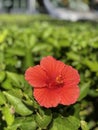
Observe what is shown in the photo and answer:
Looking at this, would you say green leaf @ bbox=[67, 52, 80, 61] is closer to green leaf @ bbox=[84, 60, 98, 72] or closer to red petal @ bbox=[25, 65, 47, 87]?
green leaf @ bbox=[84, 60, 98, 72]

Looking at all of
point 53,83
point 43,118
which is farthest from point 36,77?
point 43,118

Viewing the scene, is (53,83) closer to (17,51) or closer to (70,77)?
(70,77)

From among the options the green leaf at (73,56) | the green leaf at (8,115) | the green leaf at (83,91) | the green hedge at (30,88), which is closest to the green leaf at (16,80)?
the green hedge at (30,88)

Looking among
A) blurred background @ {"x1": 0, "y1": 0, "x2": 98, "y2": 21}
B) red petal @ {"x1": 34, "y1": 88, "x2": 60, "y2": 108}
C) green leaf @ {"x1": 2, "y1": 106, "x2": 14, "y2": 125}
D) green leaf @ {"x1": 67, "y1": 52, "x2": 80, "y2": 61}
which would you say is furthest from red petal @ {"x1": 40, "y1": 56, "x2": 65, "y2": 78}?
blurred background @ {"x1": 0, "y1": 0, "x2": 98, "y2": 21}

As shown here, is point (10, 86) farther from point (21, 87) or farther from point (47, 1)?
point (47, 1)

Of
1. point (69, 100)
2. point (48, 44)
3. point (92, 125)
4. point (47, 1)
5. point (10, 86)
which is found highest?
point (69, 100)

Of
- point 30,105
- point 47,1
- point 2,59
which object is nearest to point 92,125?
point 2,59

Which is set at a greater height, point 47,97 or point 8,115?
point 47,97
